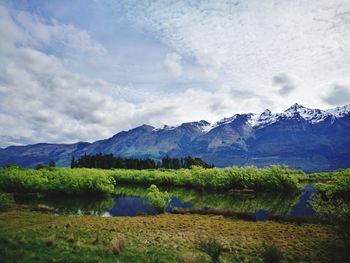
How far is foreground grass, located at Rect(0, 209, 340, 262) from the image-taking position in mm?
18469

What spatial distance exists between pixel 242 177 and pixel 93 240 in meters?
65.4

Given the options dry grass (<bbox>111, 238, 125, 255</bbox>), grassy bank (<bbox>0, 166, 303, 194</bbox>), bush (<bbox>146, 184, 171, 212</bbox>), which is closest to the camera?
dry grass (<bbox>111, 238, 125, 255</bbox>)

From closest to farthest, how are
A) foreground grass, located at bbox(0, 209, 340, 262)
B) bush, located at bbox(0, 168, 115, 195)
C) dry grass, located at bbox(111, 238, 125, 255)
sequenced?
foreground grass, located at bbox(0, 209, 340, 262) → dry grass, located at bbox(111, 238, 125, 255) → bush, located at bbox(0, 168, 115, 195)

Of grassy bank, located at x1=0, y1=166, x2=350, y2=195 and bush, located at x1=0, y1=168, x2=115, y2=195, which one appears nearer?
bush, located at x1=0, y1=168, x2=115, y2=195

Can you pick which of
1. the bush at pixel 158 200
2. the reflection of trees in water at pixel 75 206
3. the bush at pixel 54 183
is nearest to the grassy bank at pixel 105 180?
the bush at pixel 54 183

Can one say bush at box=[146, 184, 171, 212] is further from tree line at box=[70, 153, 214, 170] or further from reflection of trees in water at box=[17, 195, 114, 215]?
tree line at box=[70, 153, 214, 170]

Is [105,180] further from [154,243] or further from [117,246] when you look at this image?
[117,246]

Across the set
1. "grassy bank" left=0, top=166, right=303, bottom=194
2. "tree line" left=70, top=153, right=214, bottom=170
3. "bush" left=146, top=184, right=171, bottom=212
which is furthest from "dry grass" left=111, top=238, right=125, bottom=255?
"tree line" left=70, top=153, right=214, bottom=170

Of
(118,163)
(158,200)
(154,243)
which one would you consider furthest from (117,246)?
(118,163)

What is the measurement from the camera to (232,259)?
63.3ft

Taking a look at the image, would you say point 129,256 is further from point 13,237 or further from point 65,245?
point 13,237

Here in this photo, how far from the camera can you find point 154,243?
22.7 metres

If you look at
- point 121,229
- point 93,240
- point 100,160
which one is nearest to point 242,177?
point 121,229

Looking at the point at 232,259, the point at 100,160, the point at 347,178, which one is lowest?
the point at 232,259
